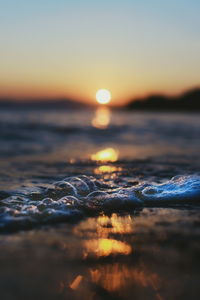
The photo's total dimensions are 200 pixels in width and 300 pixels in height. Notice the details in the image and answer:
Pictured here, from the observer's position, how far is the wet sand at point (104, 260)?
1.63 metres

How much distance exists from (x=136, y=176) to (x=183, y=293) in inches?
124

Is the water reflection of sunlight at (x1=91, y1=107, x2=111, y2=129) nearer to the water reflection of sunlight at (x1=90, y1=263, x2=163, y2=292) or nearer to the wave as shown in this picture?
the wave

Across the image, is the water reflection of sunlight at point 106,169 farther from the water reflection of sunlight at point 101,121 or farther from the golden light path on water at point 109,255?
the water reflection of sunlight at point 101,121

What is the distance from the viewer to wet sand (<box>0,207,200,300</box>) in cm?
163

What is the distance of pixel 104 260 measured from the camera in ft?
6.44

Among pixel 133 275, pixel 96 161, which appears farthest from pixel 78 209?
pixel 96 161

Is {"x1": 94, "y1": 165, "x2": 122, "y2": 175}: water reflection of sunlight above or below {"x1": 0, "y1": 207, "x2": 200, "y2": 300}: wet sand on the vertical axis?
above

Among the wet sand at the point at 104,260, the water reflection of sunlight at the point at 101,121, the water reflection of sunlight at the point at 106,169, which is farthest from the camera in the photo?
the water reflection of sunlight at the point at 101,121

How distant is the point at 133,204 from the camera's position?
3184 millimetres

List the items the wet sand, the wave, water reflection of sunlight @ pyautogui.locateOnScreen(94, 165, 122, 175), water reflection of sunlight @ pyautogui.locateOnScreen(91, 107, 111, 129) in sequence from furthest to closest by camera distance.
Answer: water reflection of sunlight @ pyautogui.locateOnScreen(91, 107, 111, 129)
water reflection of sunlight @ pyautogui.locateOnScreen(94, 165, 122, 175)
the wave
the wet sand

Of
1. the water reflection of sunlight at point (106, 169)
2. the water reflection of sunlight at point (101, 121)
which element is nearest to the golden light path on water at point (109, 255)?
the water reflection of sunlight at point (106, 169)

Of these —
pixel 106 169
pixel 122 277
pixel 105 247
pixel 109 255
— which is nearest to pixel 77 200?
pixel 105 247

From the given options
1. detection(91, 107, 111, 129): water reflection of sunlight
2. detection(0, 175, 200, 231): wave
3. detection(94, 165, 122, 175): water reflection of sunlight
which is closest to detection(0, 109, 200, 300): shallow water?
detection(0, 175, 200, 231): wave

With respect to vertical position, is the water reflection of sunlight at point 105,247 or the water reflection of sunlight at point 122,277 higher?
the water reflection of sunlight at point 105,247
